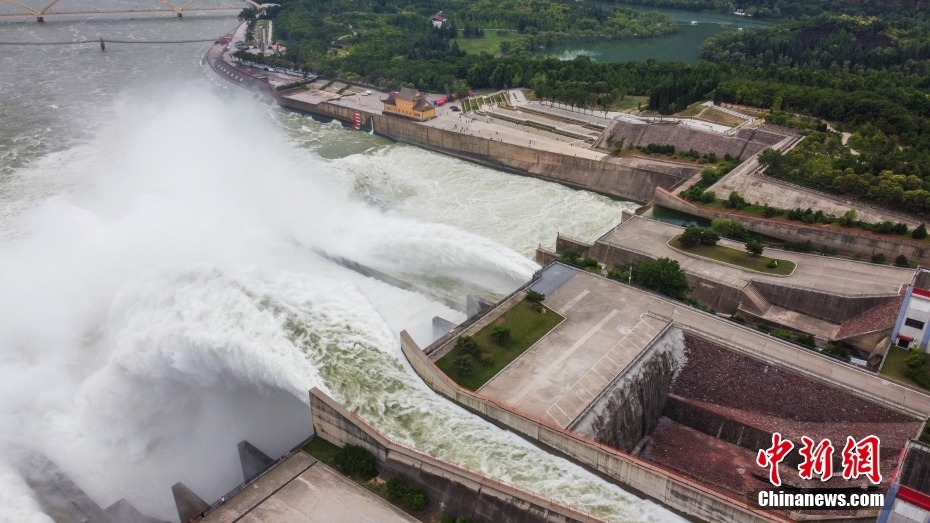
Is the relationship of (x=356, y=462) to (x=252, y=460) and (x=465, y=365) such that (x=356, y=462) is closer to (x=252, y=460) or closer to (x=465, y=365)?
(x=252, y=460)

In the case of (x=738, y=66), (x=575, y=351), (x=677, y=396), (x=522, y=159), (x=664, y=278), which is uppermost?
(x=738, y=66)

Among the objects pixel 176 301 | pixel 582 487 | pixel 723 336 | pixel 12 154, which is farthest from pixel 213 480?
pixel 12 154

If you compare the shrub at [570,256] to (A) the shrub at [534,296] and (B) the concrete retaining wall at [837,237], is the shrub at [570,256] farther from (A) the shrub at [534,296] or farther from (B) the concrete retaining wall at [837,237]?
(B) the concrete retaining wall at [837,237]

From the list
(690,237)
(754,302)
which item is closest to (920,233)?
(754,302)

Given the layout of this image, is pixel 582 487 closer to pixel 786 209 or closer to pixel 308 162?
pixel 786 209

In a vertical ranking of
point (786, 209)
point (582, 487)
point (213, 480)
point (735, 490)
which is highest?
point (786, 209)

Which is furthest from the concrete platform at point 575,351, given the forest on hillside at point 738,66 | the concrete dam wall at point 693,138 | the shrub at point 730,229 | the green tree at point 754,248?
the concrete dam wall at point 693,138
